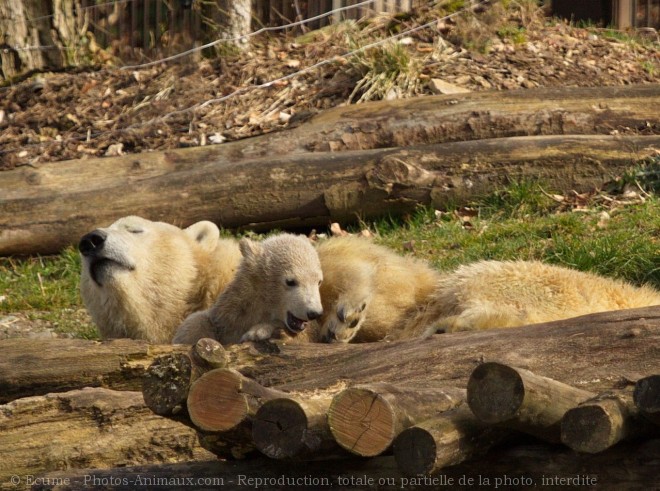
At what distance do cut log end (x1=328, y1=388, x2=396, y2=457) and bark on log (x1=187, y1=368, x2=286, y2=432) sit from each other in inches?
14.7

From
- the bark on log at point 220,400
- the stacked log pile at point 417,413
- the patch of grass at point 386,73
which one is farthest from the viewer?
the patch of grass at point 386,73

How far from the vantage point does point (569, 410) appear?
3289mm

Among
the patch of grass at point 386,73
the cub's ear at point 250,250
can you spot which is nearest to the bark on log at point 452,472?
the cub's ear at point 250,250

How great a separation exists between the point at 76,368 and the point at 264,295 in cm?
105

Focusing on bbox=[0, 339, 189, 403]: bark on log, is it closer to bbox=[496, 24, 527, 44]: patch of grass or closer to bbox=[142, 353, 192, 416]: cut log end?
bbox=[142, 353, 192, 416]: cut log end

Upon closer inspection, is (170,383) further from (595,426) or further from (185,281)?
(185,281)

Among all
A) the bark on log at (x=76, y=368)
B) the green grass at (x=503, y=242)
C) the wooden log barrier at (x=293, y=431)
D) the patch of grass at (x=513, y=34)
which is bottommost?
the green grass at (x=503, y=242)

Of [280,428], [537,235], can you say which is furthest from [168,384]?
[537,235]

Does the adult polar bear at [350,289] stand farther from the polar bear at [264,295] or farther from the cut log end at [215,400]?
the cut log end at [215,400]

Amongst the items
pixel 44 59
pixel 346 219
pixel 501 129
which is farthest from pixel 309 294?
pixel 44 59

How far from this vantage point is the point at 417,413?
11.8 feet

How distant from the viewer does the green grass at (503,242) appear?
7.43 metres

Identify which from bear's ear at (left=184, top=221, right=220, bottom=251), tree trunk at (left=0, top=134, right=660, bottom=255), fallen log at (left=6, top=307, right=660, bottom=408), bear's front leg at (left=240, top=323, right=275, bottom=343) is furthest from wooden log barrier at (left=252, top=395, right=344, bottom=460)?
tree trunk at (left=0, top=134, right=660, bottom=255)

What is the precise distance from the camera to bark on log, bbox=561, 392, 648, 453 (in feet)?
10.6
